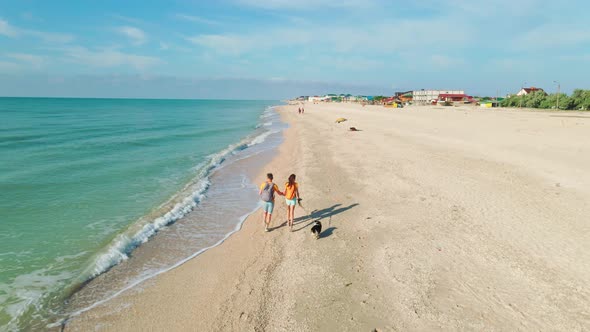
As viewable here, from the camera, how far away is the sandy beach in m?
5.40

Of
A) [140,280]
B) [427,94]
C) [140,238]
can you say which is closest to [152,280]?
[140,280]

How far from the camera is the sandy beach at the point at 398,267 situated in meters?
5.40

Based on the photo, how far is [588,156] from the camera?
16.3 meters

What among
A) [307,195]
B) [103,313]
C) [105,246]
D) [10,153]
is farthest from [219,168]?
[10,153]

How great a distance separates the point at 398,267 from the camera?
6777 millimetres

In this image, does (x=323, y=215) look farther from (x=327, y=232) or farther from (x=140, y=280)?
(x=140, y=280)

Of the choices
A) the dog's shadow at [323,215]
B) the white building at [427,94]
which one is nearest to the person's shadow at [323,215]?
the dog's shadow at [323,215]

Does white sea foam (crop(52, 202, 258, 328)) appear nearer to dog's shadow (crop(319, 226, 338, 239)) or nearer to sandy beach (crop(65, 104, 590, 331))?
sandy beach (crop(65, 104, 590, 331))

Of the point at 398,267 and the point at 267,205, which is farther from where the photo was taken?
the point at 267,205

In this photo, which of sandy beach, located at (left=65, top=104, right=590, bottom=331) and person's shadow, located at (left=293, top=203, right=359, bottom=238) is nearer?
sandy beach, located at (left=65, top=104, right=590, bottom=331)

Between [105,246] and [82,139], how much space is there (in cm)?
2480

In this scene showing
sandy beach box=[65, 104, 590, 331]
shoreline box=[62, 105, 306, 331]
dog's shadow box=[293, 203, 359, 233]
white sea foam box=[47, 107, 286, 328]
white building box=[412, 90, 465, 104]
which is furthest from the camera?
white building box=[412, 90, 465, 104]

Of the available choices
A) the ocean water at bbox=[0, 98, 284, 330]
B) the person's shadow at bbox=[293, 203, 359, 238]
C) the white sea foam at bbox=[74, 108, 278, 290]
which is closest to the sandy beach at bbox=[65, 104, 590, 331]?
the person's shadow at bbox=[293, 203, 359, 238]

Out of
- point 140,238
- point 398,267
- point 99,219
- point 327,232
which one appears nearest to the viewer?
point 398,267
